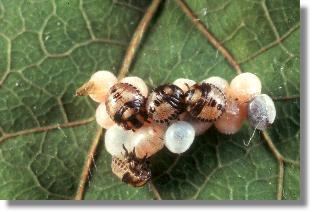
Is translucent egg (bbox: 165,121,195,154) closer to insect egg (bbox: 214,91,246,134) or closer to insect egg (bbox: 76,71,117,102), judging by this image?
insect egg (bbox: 214,91,246,134)

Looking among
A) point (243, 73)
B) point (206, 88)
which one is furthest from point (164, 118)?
point (243, 73)

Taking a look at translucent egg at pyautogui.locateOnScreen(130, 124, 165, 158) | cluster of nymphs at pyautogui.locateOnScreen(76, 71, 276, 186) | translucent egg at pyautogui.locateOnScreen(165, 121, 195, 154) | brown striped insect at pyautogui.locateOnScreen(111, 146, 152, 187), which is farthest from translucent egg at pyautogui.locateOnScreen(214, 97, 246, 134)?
brown striped insect at pyautogui.locateOnScreen(111, 146, 152, 187)

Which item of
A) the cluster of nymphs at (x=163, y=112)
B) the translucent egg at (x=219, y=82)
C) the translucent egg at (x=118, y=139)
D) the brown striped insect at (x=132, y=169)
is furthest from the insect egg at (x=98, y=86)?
the translucent egg at (x=219, y=82)

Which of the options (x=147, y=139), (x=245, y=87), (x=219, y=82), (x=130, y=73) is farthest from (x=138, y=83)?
(x=245, y=87)

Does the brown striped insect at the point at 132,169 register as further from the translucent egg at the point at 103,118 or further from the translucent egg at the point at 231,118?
the translucent egg at the point at 231,118

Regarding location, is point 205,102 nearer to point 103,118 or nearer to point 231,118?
point 231,118

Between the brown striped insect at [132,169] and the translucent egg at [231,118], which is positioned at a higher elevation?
the translucent egg at [231,118]
